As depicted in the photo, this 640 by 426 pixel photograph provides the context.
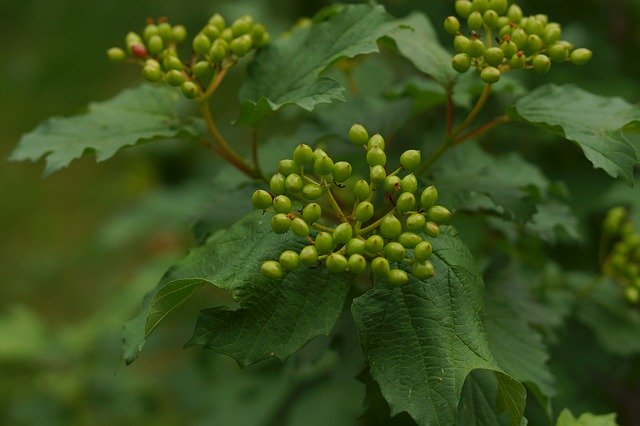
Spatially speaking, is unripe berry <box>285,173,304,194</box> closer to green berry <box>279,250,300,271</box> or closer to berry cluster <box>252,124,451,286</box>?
berry cluster <box>252,124,451,286</box>

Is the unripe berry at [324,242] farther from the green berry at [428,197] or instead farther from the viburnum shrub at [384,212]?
the green berry at [428,197]

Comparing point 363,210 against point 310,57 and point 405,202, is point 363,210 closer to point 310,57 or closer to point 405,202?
point 405,202

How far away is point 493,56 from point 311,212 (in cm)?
47

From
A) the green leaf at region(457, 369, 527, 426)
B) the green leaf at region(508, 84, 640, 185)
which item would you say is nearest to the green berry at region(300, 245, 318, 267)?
the green leaf at region(457, 369, 527, 426)

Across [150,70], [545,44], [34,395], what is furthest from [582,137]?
[34,395]

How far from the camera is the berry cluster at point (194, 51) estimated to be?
1.71m

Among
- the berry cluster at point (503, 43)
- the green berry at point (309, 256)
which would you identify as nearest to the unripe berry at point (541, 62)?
the berry cluster at point (503, 43)

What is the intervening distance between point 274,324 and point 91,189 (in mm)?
5281

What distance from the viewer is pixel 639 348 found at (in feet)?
7.64

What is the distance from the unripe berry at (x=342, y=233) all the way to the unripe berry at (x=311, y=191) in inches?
3.3

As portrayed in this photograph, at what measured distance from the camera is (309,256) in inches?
53.5

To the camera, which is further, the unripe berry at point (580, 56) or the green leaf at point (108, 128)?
the green leaf at point (108, 128)

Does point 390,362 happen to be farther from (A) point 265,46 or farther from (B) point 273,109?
(A) point 265,46

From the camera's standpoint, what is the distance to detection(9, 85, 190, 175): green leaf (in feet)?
5.82
